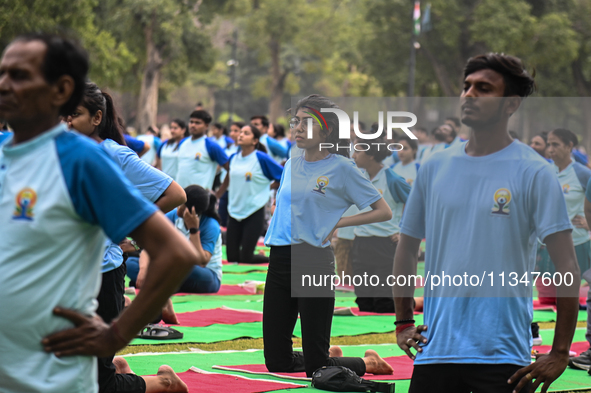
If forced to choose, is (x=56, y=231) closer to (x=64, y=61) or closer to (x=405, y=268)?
(x=64, y=61)

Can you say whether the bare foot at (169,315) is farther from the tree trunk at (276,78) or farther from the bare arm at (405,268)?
the tree trunk at (276,78)

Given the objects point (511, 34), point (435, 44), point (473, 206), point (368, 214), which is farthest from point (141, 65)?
point (473, 206)

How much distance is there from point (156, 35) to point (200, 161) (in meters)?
23.0

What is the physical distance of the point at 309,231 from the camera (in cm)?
566

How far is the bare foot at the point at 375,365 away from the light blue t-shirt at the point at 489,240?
2.95 meters

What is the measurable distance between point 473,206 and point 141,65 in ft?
126

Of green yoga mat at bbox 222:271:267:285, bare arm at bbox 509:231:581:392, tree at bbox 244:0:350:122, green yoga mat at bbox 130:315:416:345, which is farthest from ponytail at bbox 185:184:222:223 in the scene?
tree at bbox 244:0:350:122

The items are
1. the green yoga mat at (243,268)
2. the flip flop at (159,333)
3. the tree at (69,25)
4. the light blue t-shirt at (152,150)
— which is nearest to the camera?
the flip flop at (159,333)

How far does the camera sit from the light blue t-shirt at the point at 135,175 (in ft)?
15.5

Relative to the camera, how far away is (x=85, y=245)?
2.41 m

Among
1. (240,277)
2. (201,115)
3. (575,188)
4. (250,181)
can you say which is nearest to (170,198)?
(575,188)

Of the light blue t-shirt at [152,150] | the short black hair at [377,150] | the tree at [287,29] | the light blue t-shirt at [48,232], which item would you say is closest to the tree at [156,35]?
the tree at [287,29]

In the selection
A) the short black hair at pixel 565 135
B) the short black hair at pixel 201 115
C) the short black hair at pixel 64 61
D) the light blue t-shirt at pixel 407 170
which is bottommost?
the light blue t-shirt at pixel 407 170

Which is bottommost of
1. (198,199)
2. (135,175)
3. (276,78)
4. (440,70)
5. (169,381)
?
(276,78)
